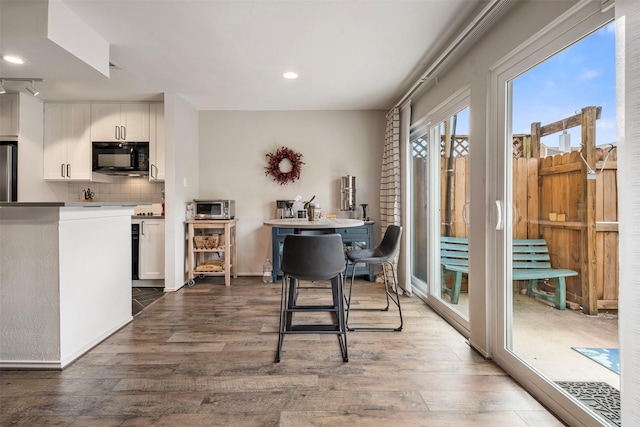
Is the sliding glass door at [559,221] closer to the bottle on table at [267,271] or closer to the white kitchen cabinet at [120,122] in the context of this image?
the bottle on table at [267,271]

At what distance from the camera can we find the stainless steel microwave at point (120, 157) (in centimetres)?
391

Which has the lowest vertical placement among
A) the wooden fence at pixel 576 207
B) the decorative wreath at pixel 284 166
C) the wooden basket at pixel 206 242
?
the wooden basket at pixel 206 242

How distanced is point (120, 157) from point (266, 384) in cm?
354

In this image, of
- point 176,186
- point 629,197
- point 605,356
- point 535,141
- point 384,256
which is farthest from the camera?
point 176,186

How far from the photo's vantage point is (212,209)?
13.6 feet

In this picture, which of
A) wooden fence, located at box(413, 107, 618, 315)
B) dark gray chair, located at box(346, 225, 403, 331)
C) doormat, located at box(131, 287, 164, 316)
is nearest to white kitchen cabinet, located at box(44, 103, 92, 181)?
doormat, located at box(131, 287, 164, 316)

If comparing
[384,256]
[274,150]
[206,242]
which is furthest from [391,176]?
[206,242]

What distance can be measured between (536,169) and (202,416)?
2.21 meters

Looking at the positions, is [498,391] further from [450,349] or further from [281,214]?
[281,214]

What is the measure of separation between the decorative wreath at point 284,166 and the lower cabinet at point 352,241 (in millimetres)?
774

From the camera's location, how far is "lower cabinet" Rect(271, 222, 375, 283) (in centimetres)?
414

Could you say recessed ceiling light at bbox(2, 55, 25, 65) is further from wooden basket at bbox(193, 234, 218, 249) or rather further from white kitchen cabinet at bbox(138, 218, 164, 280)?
wooden basket at bbox(193, 234, 218, 249)

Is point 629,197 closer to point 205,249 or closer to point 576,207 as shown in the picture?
point 576,207

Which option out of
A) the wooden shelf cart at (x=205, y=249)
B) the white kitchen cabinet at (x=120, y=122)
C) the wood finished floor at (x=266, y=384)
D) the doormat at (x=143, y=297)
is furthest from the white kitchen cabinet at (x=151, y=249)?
the wood finished floor at (x=266, y=384)
